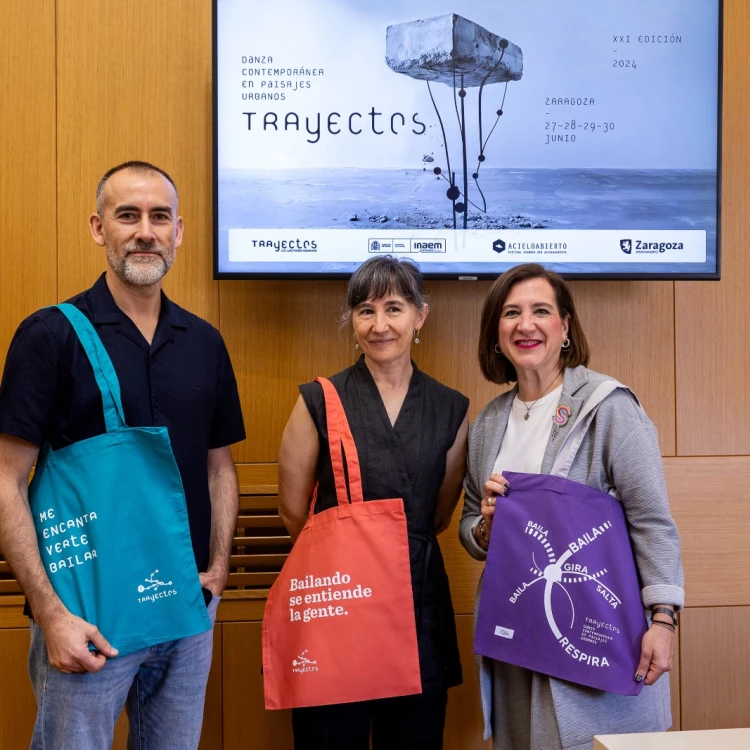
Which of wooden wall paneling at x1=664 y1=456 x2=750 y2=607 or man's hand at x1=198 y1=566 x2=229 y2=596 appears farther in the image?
wooden wall paneling at x1=664 y1=456 x2=750 y2=607

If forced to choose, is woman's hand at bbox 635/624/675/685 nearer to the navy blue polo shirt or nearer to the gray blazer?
the gray blazer

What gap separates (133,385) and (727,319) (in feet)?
6.79

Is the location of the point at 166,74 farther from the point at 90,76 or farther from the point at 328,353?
the point at 328,353

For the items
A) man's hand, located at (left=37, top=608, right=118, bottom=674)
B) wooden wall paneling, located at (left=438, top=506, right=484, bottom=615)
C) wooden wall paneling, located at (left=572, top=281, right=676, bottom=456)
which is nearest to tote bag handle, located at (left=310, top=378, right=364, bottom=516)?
man's hand, located at (left=37, top=608, right=118, bottom=674)

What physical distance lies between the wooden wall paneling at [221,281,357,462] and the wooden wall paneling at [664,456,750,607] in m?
1.23

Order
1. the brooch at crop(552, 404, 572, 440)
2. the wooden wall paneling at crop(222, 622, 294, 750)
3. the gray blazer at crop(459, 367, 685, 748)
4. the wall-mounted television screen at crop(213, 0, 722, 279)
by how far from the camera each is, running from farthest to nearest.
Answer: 1. the wooden wall paneling at crop(222, 622, 294, 750)
2. the wall-mounted television screen at crop(213, 0, 722, 279)
3. the brooch at crop(552, 404, 572, 440)
4. the gray blazer at crop(459, 367, 685, 748)

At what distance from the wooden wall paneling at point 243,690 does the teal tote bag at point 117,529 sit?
37.9 inches

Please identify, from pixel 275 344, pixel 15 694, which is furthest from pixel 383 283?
pixel 15 694

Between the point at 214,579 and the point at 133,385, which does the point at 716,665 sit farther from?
the point at 133,385

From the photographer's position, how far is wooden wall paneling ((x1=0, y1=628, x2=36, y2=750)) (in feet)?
7.83

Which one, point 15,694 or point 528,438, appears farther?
point 15,694

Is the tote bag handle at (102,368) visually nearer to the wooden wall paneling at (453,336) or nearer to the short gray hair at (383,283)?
the short gray hair at (383,283)

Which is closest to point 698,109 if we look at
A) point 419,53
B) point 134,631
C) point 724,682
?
point 419,53

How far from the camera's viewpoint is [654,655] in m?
1.53
